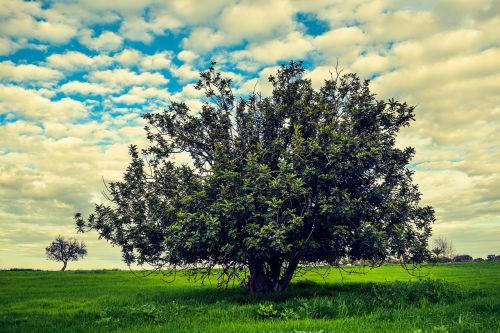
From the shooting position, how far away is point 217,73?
27.0 m

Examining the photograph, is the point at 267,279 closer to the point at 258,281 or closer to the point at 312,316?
the point at 258,281

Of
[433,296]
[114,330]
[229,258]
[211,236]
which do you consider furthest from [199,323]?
[433,296]

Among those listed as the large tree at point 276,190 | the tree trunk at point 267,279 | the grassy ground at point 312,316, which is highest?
the large tree at point 276,190

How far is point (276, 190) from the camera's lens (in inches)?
774

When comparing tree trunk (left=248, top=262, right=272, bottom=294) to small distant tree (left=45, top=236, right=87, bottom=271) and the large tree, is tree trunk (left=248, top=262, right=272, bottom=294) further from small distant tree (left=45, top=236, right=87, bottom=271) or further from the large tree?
small distant tree (left=45, top=236, right=87, bottom=271)

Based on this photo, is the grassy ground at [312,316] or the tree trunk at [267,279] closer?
the grassy ground at [312,316]

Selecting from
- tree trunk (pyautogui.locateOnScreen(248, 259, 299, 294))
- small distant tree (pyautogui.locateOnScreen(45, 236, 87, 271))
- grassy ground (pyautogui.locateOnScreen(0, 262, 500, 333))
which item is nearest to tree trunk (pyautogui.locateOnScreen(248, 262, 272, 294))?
tree trunk (pyautogui.locateOnScreen(248, 259, 299, 294))

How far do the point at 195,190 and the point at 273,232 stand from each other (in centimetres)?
572

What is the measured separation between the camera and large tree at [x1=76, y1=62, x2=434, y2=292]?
20.0 metres

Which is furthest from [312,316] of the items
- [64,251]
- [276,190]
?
[64,251]

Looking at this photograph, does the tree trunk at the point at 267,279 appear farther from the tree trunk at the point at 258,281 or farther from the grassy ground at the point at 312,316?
the grassy ground at the point at 312,316

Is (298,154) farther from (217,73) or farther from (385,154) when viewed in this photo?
(217,73)

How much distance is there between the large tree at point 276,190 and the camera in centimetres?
1995

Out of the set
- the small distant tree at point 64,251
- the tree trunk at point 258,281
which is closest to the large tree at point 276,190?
the tree trunk at point 258,281
